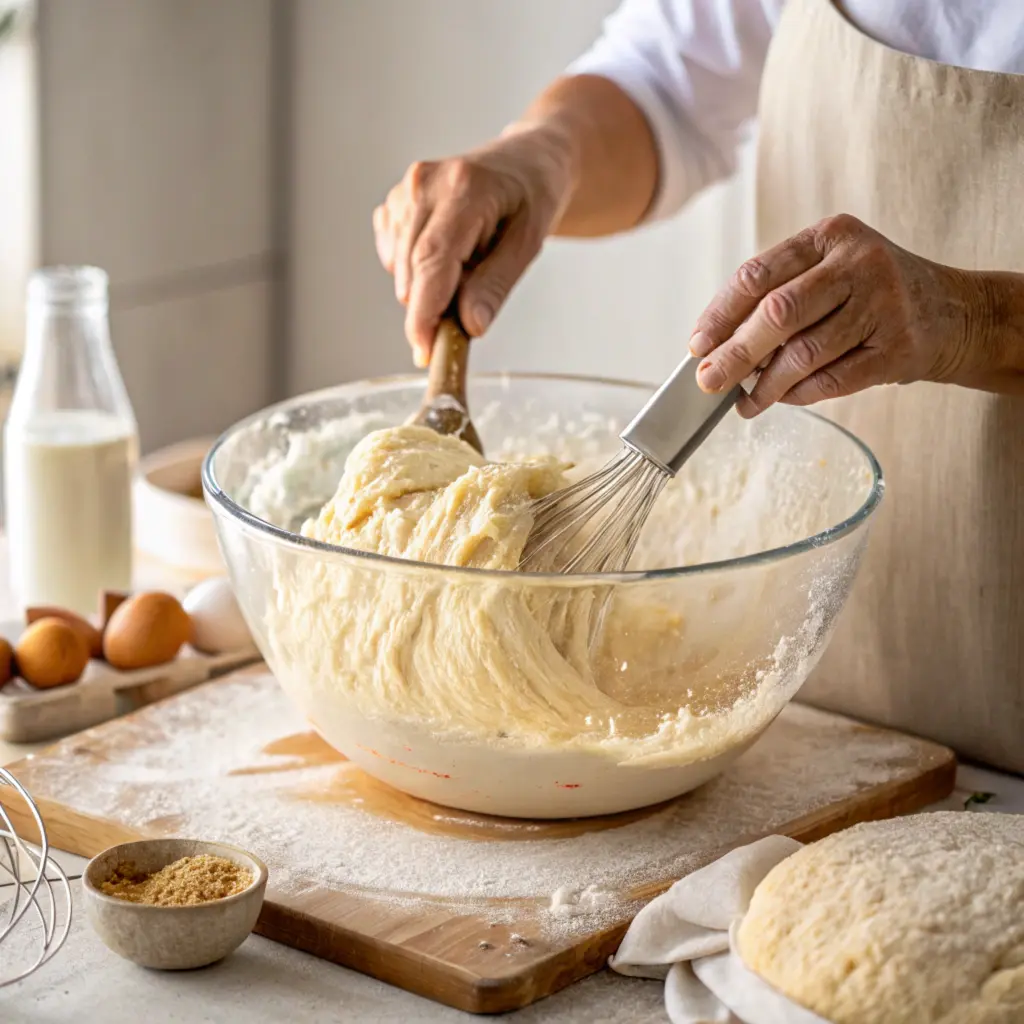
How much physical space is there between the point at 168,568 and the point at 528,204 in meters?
0.59

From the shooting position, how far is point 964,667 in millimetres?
1175

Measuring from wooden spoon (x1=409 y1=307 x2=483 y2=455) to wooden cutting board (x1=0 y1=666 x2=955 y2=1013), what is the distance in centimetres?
27

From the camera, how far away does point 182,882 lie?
875mm

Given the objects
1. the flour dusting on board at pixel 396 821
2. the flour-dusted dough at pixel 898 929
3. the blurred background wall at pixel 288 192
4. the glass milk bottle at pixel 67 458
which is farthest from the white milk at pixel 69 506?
the blurred background wall at pixel 288 192

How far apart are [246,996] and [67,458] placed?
74cm

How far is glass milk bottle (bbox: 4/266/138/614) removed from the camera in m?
1.45

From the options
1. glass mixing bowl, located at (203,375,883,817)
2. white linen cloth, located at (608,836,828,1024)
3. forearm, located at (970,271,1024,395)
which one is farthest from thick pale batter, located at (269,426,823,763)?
forearm, located at (970,271,1024,395)

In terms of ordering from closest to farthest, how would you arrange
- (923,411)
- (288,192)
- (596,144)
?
(923,411) → (596,144) → (288,192)

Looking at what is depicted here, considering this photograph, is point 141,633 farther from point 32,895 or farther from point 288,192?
point 288,192

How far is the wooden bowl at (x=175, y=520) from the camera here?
1554 mm

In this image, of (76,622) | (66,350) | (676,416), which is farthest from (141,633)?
(676,416)

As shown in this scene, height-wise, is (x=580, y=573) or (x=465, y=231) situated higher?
(x=465, y=231)

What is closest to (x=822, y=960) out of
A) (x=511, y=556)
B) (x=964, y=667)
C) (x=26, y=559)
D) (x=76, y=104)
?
(x=511, y=556)

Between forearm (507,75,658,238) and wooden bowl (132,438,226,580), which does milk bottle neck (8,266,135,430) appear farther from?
forearm (507,75,658,238)
